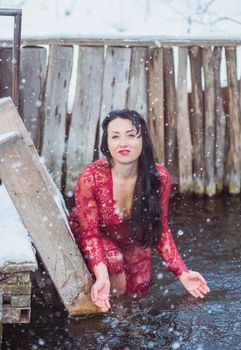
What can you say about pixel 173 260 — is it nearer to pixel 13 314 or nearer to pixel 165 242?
pixel 165 242

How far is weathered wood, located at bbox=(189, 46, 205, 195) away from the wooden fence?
1 cm

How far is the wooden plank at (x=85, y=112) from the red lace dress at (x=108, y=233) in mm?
2739

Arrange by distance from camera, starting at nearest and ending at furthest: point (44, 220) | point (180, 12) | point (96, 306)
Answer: point (44, 220) < point (96, 306) < point (180, 12)

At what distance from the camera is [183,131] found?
7480 millimetres

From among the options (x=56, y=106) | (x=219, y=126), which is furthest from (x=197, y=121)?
(x=56, y=106)

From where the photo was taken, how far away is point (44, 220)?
3736 mm

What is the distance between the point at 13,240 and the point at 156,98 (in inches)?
151

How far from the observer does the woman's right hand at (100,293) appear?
4.00 m

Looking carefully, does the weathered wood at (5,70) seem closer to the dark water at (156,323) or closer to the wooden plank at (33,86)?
the wooden plank at (33,86)

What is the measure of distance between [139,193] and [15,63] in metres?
1.47

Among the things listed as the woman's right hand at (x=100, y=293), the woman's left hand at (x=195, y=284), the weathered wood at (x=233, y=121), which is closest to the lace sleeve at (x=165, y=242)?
the woman's left hand at (x=195, y=284)

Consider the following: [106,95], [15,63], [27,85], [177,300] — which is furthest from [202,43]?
[177,300]

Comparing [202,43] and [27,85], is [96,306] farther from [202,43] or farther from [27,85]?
[202,43]

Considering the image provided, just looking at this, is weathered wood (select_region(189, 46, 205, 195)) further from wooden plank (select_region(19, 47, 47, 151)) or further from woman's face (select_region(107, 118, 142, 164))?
woman's face (select_region(107, 118, 142, 164))
